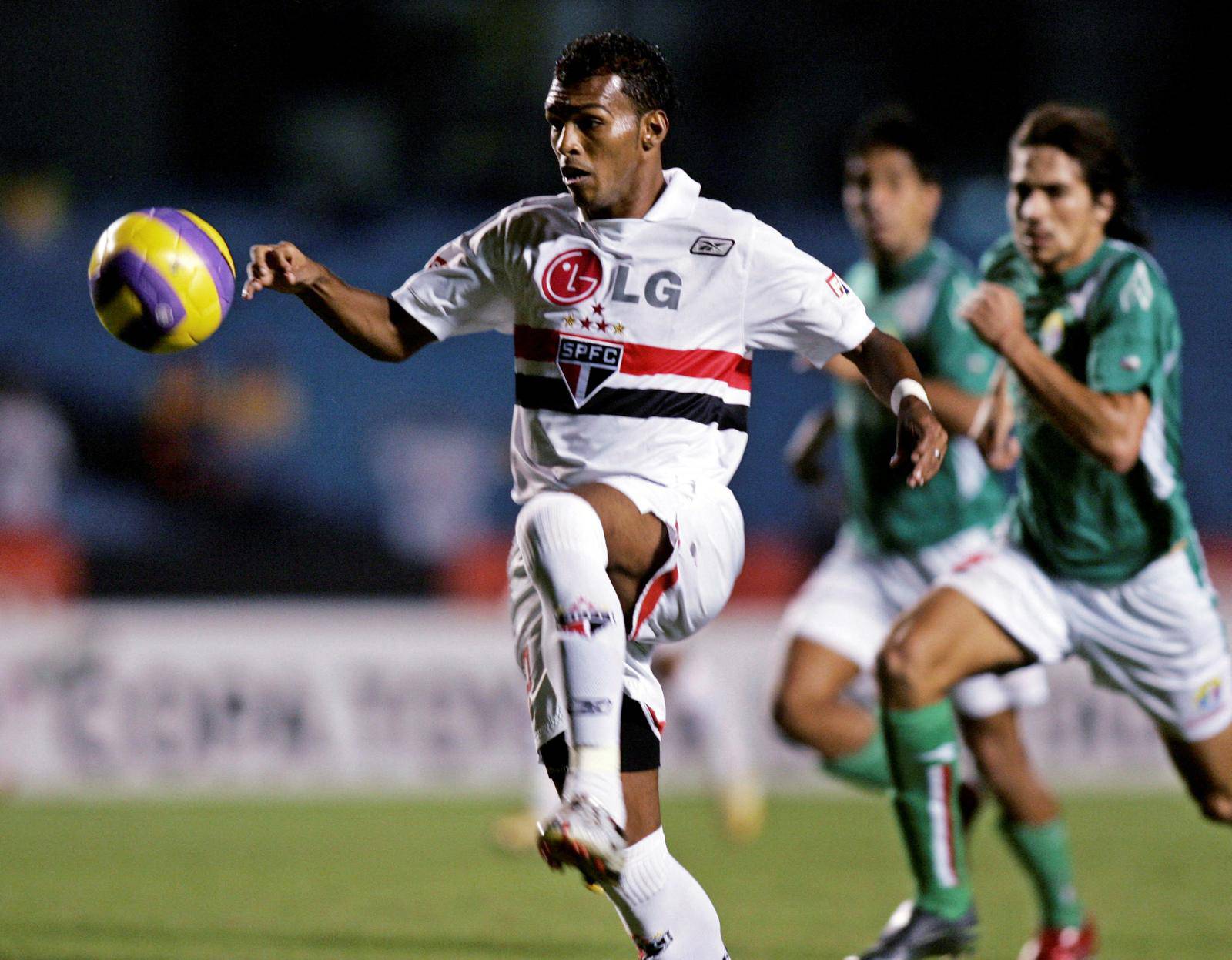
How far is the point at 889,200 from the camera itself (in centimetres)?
582

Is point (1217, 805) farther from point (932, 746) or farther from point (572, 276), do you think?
point (572, 276)

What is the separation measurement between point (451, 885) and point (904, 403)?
3.77 meters

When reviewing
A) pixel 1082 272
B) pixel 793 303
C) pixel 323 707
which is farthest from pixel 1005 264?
pixel 323 707

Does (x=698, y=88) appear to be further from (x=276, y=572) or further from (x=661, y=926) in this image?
(x=661, y=926)

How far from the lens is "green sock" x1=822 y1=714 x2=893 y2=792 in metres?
5.62

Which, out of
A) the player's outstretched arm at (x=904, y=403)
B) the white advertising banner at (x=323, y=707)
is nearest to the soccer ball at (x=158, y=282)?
the player's outstretched arm at (x=904, y=403)

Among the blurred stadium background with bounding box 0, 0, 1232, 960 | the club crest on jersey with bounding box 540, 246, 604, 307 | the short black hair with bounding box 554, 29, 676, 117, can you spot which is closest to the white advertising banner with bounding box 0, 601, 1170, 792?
the blurred stadium background with bounding box 0, 0, 1232, 960

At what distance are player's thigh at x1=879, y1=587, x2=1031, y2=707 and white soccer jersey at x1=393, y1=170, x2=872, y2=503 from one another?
1116 mm

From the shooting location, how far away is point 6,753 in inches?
385

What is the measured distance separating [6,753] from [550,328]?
7257 mm

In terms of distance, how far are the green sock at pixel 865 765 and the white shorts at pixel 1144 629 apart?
104cm

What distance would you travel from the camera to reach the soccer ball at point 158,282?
354cm

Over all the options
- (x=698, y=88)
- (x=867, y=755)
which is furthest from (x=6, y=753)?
(x=698, y=88)

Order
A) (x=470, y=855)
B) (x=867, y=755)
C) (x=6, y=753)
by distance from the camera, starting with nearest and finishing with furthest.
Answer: (x=867, y=755)
(x=470, y=855)
(x=6, y=753)
